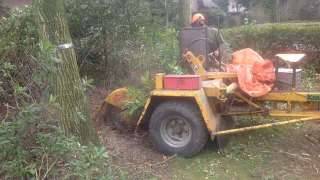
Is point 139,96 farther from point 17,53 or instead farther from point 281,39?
point 281,39

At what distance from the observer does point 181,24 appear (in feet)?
37.5

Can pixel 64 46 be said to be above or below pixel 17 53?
above

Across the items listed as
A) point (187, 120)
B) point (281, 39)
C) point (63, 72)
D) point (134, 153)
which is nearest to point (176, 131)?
point (187, 120)

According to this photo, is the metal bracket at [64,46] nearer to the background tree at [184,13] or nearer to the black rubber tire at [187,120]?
the black rubber tire at [187,120]

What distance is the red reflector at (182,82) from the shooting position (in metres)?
6.88

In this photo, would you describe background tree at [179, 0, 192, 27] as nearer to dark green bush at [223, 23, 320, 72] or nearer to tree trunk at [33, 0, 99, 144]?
dark green bush at [223, 23, 320, 72]

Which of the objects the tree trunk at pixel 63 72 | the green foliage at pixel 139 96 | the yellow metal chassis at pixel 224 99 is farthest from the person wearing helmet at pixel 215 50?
the tree trunk at pixel 63 72

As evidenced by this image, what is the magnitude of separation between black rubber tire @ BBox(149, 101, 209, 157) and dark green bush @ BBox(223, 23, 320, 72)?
7551 millimetres

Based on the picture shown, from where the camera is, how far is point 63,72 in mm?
5992

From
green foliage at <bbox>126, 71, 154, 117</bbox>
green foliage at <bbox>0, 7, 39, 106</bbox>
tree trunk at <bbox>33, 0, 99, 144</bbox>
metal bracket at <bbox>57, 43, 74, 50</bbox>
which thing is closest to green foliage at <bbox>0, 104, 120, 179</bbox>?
tree trunk at <bbox>33, 0, 99, 144</bbox>

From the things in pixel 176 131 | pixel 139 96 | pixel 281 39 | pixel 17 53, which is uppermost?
pixel 17 53

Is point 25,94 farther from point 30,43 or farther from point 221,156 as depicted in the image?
point 221,156

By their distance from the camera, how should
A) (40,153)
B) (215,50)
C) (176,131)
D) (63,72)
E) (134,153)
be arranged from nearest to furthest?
(40,153), (63,72), (134,153), (176,131), (215,50)

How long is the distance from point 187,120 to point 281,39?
8022mm
